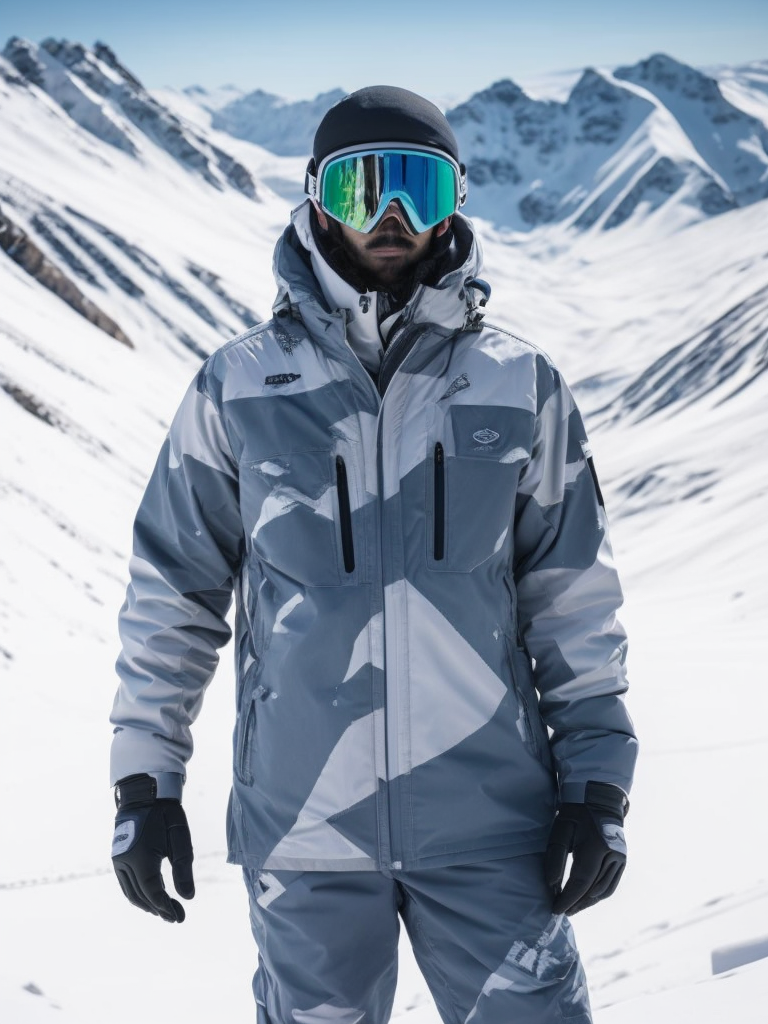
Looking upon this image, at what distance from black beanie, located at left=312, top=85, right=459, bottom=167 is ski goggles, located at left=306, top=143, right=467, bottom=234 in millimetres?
27

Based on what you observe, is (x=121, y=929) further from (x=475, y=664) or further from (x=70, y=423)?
(x=70, y=423)

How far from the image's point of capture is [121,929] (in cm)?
494

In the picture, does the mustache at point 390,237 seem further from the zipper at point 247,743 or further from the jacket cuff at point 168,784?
the jacket cuff at point 168,784

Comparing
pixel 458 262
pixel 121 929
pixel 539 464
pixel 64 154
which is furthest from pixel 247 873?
pixel 64 154

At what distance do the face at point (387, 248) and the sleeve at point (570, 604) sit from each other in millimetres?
428

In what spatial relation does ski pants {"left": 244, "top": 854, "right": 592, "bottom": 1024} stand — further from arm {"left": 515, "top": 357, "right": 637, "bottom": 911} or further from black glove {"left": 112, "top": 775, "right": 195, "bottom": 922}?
black glove {"left": 112, "top": 775, "right": 195, "bottom": 922}

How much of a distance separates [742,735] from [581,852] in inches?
198

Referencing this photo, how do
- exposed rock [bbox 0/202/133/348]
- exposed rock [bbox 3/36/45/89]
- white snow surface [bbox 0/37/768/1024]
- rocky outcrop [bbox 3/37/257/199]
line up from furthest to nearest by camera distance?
exposed rock [bbox 3/36/45/89] < rocky outcrop [bbox 3/37/257/199] < exposed rock [bbox 0/202/133/348] < white snow surface [bbox 0/37/768/1024]

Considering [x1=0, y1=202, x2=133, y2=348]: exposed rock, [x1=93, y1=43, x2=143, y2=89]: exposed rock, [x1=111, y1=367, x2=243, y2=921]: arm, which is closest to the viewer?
[x1=111, y1=367, x2=243, y2=921]: arm

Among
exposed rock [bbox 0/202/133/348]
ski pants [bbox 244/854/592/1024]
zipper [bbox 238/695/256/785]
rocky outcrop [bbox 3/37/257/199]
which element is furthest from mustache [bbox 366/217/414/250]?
rocky outcrop [bbox 3/37/257/199]

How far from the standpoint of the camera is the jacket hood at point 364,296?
265cm

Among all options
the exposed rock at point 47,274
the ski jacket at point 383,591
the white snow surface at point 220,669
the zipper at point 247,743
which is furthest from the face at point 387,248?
the exposed rock at point 47,274

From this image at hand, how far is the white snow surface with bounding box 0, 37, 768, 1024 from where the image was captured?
14.6ft

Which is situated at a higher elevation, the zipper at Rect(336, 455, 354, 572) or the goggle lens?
the goggle lens
